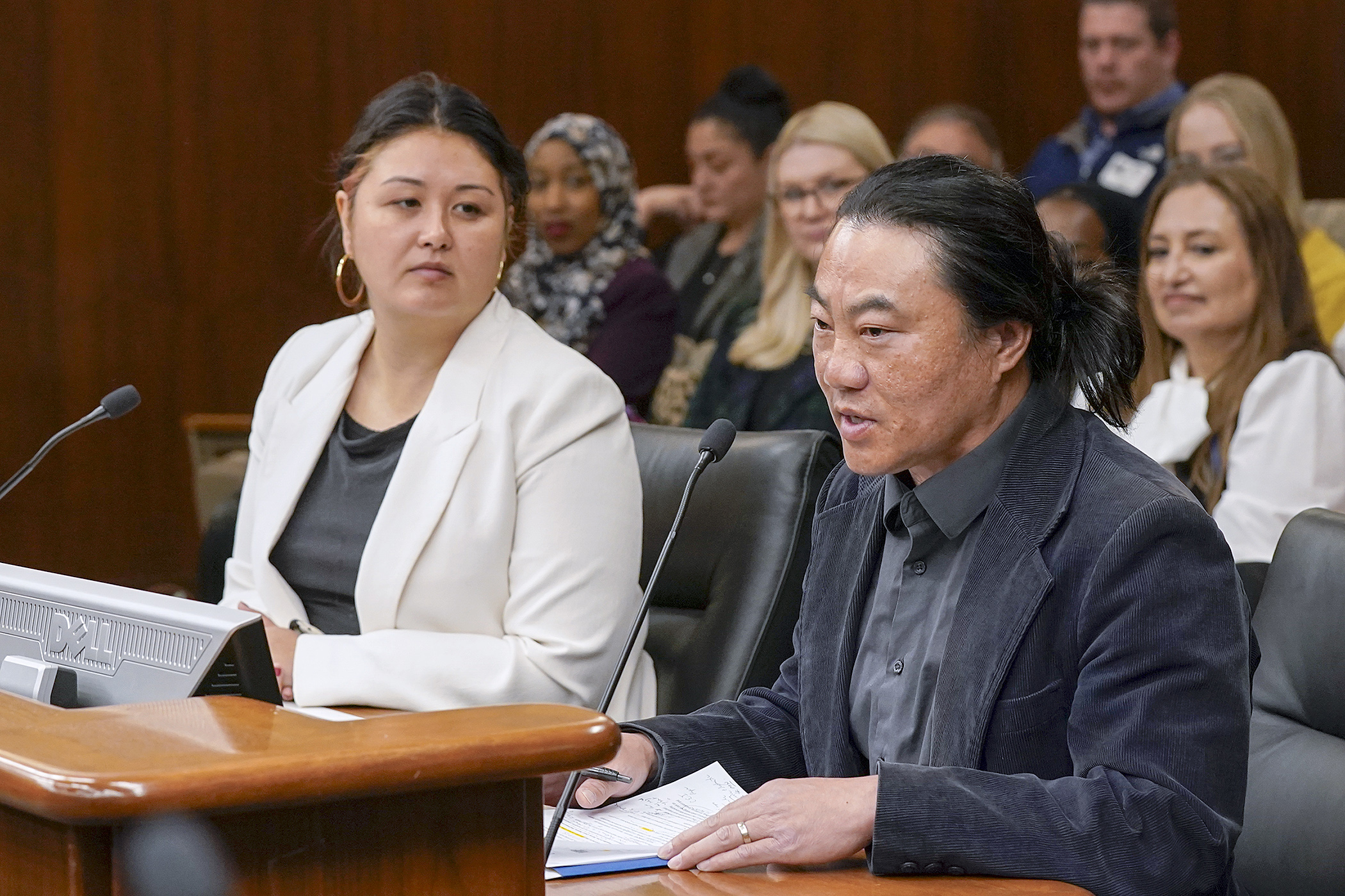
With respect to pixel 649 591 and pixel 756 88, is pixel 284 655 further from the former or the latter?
pixel 756 88

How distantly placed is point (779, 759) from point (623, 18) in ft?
13.6

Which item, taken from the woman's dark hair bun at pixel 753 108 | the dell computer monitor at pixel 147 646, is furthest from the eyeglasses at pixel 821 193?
the dell computer monitor at pixel 147 646

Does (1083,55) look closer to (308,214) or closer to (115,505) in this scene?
Result: (308,214)

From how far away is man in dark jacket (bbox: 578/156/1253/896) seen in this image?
3.70 feet

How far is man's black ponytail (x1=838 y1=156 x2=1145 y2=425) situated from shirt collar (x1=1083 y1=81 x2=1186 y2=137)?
124 inches

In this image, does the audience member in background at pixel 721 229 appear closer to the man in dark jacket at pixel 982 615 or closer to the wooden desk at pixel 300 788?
Result: the man in dark jacket at pixel 982 615

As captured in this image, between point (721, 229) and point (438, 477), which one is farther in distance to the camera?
point (721, 229)

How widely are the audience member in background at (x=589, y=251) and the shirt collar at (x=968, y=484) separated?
100 inches

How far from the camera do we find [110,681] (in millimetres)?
919

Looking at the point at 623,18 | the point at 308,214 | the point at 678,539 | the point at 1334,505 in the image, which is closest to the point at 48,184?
the point at 308,214

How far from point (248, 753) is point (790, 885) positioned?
52cm

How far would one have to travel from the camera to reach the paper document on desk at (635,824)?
115 centimetres

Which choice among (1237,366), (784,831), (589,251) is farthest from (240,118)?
(784,831)

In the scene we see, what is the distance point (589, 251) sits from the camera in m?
4.04
